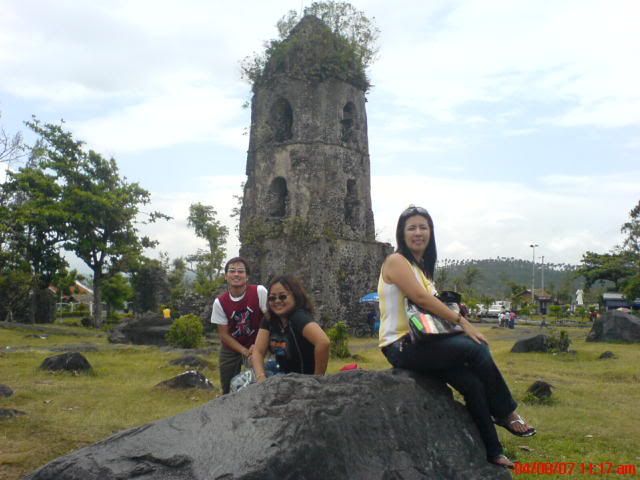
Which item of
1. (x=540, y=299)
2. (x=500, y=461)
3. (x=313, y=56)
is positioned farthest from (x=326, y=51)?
(x=540, y=299)

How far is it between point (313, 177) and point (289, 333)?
1493cm

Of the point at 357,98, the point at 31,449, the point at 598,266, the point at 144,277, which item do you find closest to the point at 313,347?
the point at 31,449

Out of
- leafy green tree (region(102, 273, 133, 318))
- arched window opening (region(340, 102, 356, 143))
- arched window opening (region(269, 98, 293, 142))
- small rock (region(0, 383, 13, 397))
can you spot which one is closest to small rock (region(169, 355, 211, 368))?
small rock (region(0, 383, 13, 397))

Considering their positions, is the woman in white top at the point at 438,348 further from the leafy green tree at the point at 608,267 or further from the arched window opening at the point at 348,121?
the leafy green tree at the point at 608,267

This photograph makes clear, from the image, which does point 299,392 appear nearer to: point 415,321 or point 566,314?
point 415,321

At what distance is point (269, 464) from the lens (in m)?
2.68

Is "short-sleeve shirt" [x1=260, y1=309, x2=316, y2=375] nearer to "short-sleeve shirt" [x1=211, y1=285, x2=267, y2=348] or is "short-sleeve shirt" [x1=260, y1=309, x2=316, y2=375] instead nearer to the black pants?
"short-sleeve shirt" [x1=211, y1=285, x2=267, y2=348]

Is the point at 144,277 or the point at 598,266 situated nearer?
the point at 144,277

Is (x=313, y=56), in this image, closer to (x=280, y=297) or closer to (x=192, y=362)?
(x=192, y=362)

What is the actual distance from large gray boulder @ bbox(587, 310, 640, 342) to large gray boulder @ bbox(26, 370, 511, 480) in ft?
53.5

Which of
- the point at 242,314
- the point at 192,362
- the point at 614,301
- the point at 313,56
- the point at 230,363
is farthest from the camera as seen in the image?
the point at 614,301

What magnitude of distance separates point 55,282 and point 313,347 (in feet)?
88.9

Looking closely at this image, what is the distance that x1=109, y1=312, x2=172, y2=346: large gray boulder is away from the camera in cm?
1659

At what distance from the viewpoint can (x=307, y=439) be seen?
2859 millimetres
